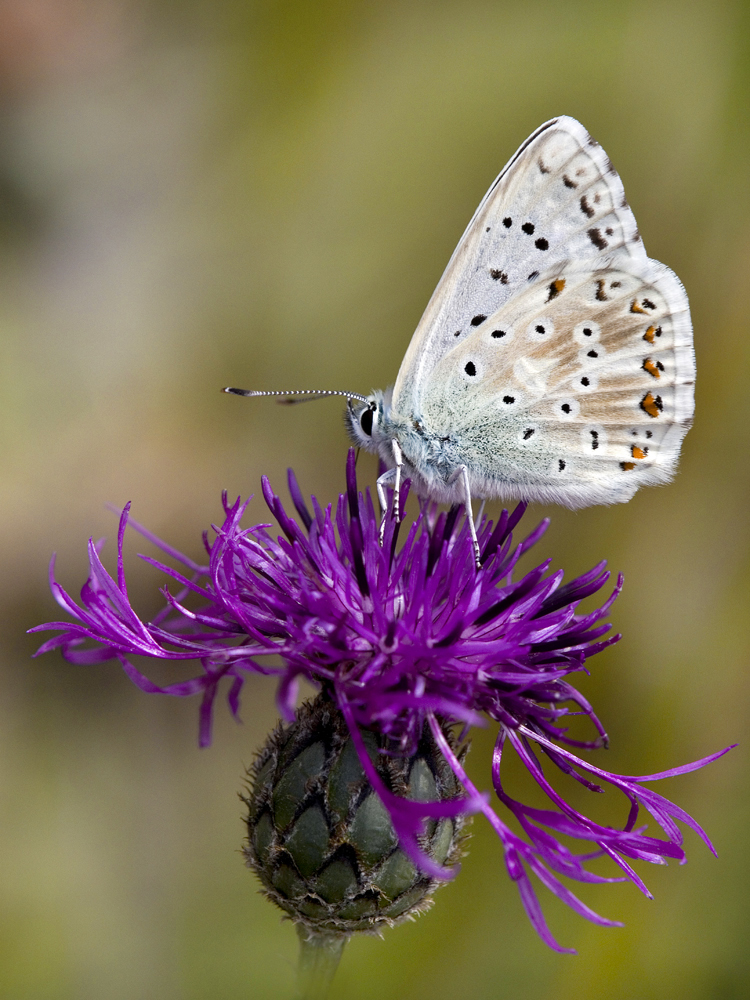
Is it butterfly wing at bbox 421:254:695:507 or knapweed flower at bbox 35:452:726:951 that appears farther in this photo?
butterfly wing at bbox 421:254:695:507

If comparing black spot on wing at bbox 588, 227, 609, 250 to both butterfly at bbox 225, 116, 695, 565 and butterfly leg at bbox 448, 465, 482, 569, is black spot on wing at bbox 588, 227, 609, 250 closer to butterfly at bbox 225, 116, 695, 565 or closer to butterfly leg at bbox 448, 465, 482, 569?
butterfly at bbox 225, 116, 695, 565

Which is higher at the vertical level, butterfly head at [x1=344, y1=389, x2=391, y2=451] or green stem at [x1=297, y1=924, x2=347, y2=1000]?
butterfly head at [x1=344, y1=389, x2=391, y2=451]

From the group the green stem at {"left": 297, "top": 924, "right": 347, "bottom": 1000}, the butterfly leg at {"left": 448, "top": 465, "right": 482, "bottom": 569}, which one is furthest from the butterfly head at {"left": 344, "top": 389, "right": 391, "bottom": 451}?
the green stem at {"left": 297, "top": 924, "right": 347, "bottom": 1000}

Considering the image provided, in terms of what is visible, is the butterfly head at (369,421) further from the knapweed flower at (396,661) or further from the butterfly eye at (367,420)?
the knapweed flower at (396,661)

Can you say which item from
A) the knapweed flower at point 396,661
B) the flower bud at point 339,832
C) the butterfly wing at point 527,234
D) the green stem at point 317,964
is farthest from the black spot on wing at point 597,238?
the green stem at point 317,964

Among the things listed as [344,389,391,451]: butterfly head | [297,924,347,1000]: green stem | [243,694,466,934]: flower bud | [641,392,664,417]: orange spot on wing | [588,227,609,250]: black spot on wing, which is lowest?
[297,924,347,1000]: green stem

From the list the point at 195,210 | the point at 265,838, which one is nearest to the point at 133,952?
the point at 265,838

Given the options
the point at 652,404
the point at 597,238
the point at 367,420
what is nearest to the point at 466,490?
the point at 367,420
